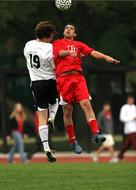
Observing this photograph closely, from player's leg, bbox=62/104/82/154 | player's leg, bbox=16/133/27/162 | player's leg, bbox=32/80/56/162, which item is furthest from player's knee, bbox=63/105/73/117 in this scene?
player's leg, bbox=16/133/27/162

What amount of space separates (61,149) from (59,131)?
84cm

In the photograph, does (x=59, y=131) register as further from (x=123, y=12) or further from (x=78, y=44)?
(x=78, y=44)

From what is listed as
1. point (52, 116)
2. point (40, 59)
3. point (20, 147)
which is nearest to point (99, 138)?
point (52, 116)

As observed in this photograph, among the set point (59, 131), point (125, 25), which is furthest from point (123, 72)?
point (125, 25)

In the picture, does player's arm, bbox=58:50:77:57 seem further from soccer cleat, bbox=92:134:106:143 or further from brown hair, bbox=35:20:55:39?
soccer cleat, bbox=92:134:106:143

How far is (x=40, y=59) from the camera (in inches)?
514

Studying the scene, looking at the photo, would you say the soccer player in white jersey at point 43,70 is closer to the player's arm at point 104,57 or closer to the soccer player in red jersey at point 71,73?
the soccer player in red jersey at point 71,73

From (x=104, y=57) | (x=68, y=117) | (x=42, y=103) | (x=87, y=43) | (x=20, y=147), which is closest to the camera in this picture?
(x=104, y=57)

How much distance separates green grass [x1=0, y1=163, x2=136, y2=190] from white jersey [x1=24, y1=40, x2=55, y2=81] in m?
1.77

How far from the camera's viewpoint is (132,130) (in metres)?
22.9

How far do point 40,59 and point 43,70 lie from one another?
0.77ft

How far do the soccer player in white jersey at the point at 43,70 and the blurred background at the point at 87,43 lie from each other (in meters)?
15.8

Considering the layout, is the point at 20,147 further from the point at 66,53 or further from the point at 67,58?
the point at 66,53

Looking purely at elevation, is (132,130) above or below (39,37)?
below
